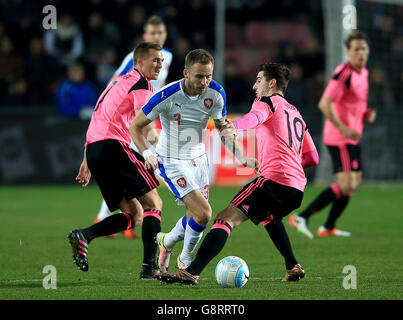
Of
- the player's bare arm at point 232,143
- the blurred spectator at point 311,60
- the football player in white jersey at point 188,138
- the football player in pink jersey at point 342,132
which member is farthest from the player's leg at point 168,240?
the blurred spectator at point 311,60

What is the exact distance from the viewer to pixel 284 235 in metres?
6.45

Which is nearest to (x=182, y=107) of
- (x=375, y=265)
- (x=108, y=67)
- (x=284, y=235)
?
(x=284, y=235)

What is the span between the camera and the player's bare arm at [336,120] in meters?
9.48

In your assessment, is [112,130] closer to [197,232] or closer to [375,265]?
[197,232]

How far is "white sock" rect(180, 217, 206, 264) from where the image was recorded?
6453 mm

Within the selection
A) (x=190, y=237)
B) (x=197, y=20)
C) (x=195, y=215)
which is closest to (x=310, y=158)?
(x=195, y=215)

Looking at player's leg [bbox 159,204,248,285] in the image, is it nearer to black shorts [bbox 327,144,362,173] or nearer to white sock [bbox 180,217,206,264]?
white sock [bbox 180,217,206,264]

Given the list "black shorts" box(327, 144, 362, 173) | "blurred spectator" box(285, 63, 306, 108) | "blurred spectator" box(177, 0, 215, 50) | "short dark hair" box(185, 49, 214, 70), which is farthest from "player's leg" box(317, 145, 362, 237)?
"blurred spectator" box(177, 0, 215, 50)

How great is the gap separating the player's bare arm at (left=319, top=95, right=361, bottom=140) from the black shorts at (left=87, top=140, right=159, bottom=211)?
335 cm

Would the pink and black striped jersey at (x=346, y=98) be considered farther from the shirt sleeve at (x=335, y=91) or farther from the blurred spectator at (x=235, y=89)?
the blurred spectator at (x=235, y=89)

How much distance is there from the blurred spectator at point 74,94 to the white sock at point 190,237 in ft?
30.2

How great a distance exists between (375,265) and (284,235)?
46.0 inches

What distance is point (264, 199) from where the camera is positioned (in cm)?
615

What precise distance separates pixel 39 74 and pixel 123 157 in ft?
33.0
